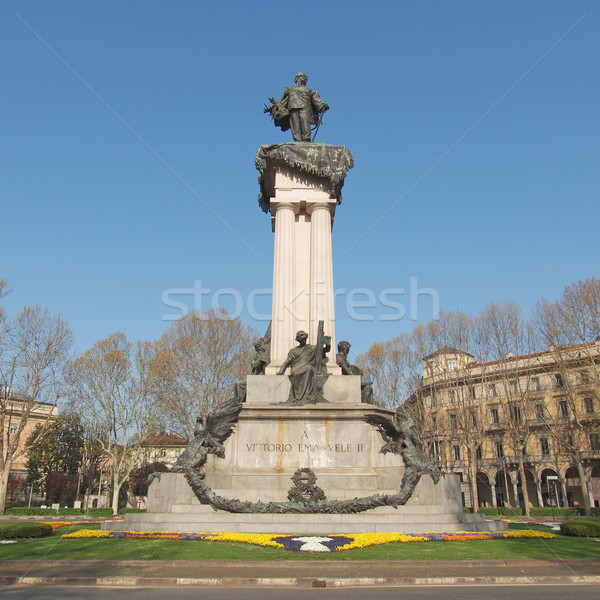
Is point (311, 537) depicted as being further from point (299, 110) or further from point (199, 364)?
point (199, 364)

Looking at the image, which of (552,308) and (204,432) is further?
(552,308)

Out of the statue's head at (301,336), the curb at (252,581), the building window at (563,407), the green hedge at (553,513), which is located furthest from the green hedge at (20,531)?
the building window at (563,407)

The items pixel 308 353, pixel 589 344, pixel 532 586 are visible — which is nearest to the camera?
pixel 532 586

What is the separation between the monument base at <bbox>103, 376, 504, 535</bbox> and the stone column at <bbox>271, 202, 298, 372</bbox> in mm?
1653

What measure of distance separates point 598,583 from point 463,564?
2098mm

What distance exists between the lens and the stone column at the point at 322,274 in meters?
17.6

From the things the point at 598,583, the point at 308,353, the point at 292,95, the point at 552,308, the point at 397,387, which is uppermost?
the point at 292,95

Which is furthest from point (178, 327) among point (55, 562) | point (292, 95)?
point (55, 562)

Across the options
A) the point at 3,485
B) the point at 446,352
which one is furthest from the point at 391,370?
the point at 3,485

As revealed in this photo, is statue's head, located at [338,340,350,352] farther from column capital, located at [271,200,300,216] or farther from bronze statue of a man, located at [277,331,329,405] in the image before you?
column capital, located at [271,200,300,216]

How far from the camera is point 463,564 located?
31.1ft

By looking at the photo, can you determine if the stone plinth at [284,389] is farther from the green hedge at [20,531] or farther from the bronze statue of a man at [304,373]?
the green hedge at [20,531]

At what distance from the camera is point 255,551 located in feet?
34.0

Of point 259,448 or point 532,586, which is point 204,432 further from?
point 532,586
